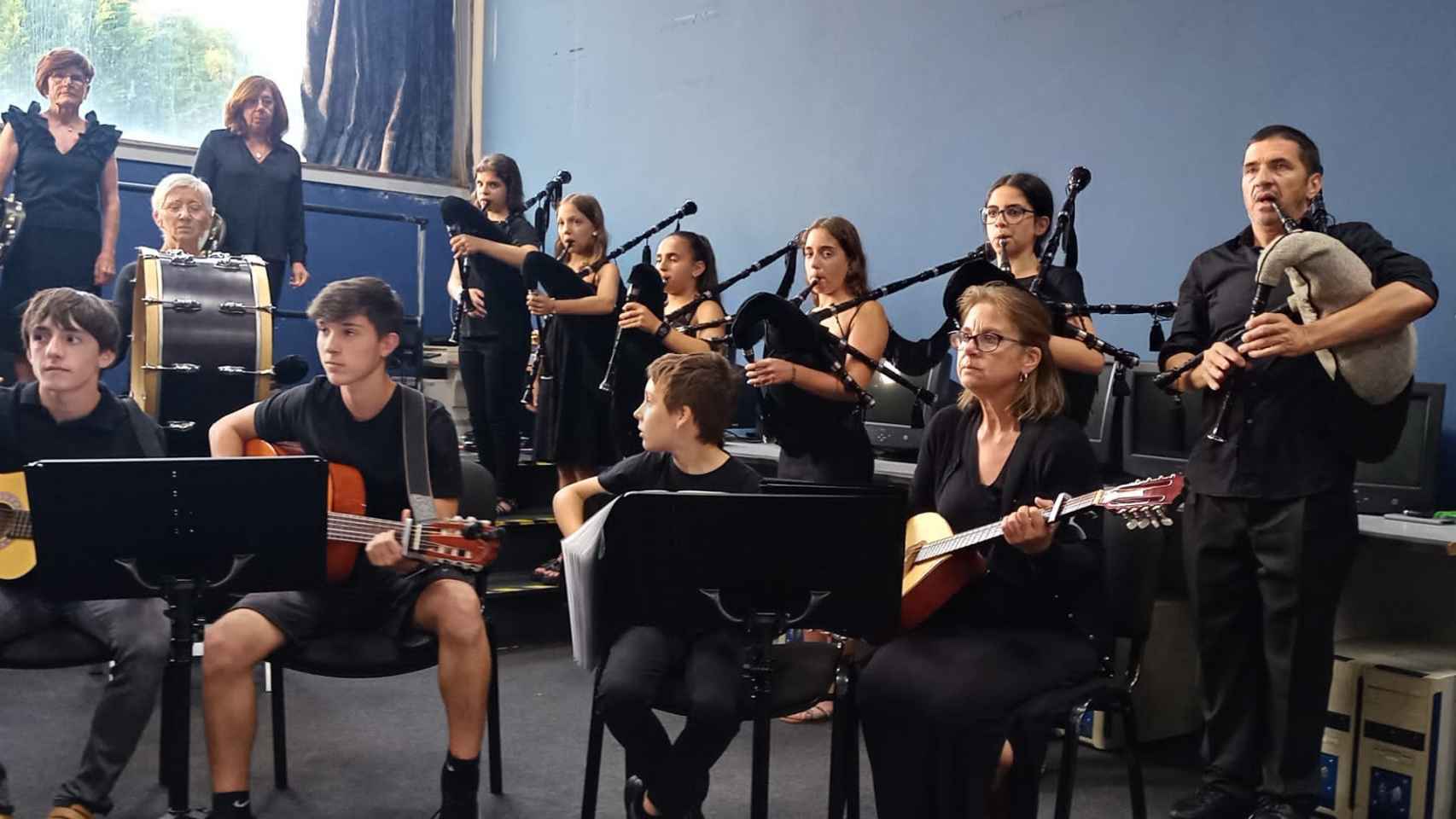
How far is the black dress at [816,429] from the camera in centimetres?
352

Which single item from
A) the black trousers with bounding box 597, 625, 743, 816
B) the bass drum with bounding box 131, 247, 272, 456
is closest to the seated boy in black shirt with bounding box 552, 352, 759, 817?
the black trousers with bounding box 597, 625, 743, 816

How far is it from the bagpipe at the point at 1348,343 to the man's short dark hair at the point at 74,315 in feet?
8.62

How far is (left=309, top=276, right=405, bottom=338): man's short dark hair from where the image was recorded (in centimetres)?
296

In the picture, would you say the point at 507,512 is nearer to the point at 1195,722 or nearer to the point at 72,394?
the point at 72,394

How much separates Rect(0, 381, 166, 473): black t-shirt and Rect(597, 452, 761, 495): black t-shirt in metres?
1.15

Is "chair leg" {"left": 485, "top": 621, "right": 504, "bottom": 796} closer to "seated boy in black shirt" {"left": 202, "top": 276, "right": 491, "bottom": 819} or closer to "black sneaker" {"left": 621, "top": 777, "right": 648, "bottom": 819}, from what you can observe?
"seated boy in black shirt" {"left": 202, "top": 276, "right": 491, "bottom": 819}

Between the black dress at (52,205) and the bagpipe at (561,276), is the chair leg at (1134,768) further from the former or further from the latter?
the black dress at (52,205)

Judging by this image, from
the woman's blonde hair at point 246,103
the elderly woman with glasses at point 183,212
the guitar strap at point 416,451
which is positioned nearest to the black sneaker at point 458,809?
the guitar strap at point 416,451

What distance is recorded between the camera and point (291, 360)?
13.4 feet

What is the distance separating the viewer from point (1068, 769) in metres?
2.46

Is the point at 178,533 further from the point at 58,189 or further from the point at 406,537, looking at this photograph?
the point at 58,189

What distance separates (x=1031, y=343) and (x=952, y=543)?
1.44 ft

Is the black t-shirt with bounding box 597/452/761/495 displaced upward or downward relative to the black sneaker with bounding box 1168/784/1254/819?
upward

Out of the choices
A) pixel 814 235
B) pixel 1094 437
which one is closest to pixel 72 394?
pixel 814 235
